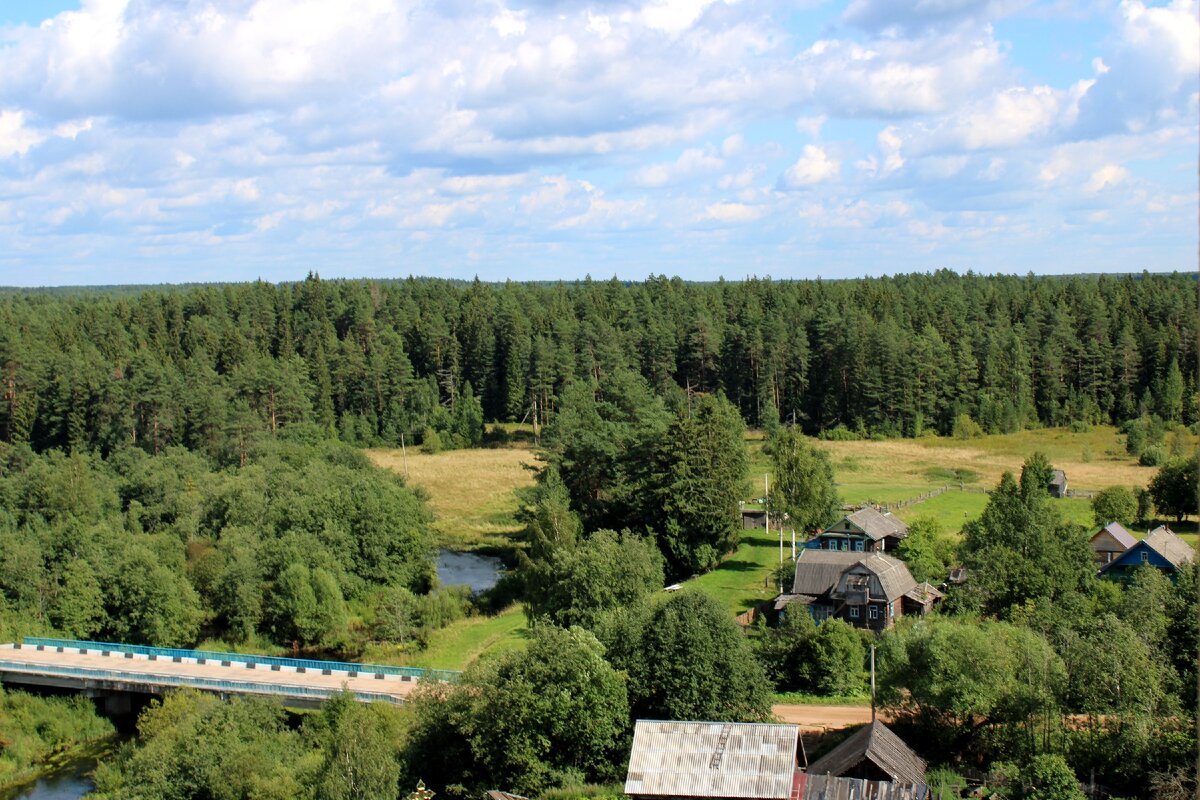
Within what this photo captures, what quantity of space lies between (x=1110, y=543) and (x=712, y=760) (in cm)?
2948

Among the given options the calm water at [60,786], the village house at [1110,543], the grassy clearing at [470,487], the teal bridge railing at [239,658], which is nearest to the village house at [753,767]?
the teal bridge railing at [239,658]

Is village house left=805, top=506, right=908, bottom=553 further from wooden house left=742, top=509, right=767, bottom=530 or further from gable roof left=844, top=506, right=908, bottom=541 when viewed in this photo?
wooden house left=742, top=509, right=767, bottom=530

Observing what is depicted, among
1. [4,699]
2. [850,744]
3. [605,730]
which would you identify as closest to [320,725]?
[605,730]

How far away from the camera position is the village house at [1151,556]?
1789 inches

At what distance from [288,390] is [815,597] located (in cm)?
5827

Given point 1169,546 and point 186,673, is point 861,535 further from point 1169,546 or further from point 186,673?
point 186,673

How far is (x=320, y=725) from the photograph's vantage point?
3688 cm

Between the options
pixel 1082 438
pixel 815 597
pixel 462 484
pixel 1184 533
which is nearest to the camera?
pixel 815 597

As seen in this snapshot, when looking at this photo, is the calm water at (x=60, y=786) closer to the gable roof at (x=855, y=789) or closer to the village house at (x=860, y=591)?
the gable roof at (x=855, y=789)

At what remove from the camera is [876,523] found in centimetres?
5419

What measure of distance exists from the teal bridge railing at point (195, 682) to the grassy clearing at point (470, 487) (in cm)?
2596

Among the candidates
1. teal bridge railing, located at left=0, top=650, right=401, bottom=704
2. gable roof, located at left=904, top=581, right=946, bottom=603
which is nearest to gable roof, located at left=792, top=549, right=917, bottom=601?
gable roof, located at left=904, top=581, right=946, bottom=603

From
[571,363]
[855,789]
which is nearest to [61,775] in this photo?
[855,789]

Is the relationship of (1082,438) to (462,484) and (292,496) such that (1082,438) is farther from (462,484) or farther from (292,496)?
(292,496)
